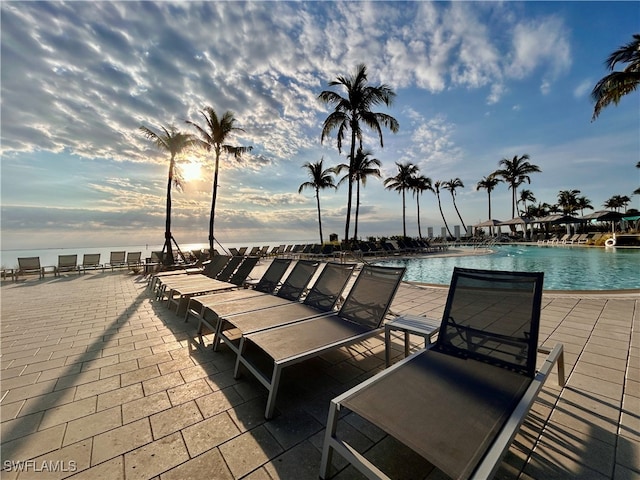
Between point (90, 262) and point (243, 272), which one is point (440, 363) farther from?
point (90, 262)

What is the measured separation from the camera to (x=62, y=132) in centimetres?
987

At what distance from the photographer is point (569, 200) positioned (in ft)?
143

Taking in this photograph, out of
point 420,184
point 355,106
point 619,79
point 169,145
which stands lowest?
point 169,145

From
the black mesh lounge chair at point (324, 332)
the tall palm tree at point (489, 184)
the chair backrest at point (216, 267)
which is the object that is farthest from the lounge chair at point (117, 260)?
the tall palm tree at point (489, 184)

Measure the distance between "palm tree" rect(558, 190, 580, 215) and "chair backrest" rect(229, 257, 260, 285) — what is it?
188 ft

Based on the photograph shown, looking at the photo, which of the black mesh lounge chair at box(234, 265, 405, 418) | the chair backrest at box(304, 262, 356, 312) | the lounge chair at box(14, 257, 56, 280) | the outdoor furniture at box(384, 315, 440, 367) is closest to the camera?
the black mesh lounge chair at box(234, 265, 405, 418)

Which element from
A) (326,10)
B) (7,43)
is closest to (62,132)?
(7,43)

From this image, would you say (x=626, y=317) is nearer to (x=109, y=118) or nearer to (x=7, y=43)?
(x=7, y=43)

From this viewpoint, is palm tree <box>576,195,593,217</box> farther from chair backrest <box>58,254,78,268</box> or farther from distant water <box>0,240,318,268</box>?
chair backrest <box>58,254,78,268</box>

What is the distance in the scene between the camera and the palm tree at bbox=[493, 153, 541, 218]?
30656 millimetres

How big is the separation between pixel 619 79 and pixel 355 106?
38.3 feet

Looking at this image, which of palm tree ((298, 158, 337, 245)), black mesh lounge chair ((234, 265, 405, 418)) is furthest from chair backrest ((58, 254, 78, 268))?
palm tree ((298, 158, 337, 245))

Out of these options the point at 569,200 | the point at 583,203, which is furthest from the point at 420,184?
the point at 583,203

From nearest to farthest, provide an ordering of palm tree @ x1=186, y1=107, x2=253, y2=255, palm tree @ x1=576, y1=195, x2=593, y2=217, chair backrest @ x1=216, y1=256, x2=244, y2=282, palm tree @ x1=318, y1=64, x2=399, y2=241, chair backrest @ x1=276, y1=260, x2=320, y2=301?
chair backrest @ x1=276, y1=260, x2=320, y2=301 → chair backrest @ x1=216, y1=256, x2=244, y2=282 → palm tree @ x1=318, y1=64, x2=399, y2=241 → palm tree @ x1=186, y1=107, x2=253, y2=255 → palm tree @ x1=576, y1=195, x2=593, y2=217
